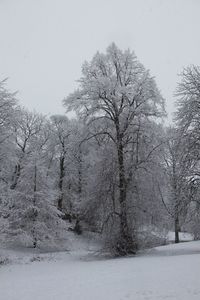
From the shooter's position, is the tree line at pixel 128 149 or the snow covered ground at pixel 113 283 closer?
the snow covered ground at pixel 113 283

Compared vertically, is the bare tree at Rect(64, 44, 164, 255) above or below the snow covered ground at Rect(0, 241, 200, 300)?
above

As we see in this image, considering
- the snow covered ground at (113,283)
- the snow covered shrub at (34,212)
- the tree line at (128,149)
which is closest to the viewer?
the snow covered ground at (113,283)

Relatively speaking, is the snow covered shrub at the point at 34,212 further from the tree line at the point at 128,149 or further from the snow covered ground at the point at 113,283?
the snow covered ground at the point at 113,283

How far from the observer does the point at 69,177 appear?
39.9 meters

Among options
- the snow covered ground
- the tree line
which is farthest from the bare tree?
the snow covered ground

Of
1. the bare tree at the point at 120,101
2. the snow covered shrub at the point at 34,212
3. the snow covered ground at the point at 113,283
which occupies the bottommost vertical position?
the snow covered ground at the point at 113,283

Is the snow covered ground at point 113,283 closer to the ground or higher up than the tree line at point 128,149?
closer to the ground

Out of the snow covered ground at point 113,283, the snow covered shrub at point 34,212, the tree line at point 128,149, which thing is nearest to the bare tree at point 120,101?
the tree line at point 128,149

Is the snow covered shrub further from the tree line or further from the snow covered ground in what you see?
the snow covered ground

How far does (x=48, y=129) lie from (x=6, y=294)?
33.4m

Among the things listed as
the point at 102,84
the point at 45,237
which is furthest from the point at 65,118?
the point at 102,84

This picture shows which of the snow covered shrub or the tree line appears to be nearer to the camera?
the tree line

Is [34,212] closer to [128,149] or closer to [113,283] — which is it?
[128,149]

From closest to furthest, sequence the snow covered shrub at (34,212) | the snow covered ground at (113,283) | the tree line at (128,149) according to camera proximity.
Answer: the snow covered ground at (113,283), the tree line at (128,149), the snow covered shrub at (34,212)
